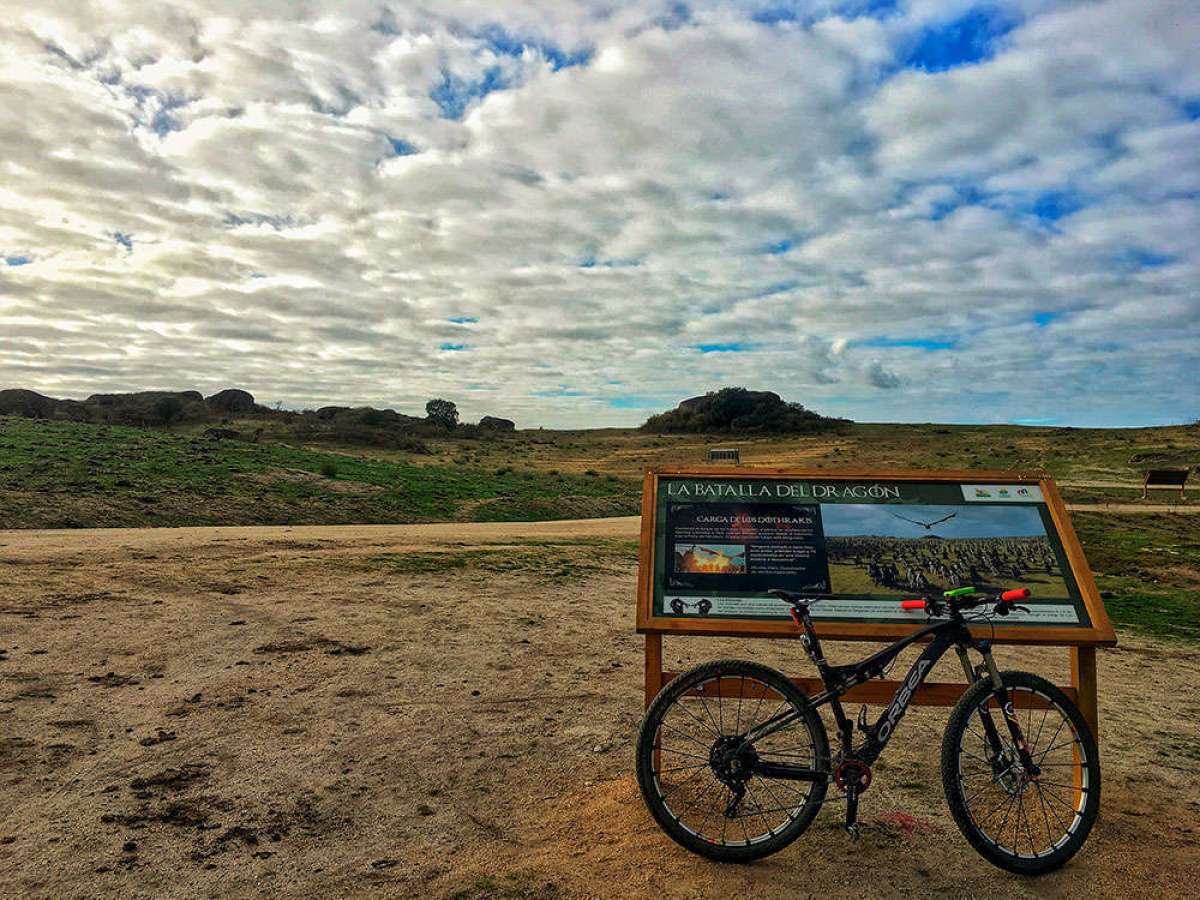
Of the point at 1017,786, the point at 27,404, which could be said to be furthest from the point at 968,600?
the point at 27,404

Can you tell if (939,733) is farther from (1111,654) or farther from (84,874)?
(84,874)

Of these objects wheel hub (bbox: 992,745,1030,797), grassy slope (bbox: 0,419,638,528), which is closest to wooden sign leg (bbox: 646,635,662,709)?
wheel hub (bbox: 992,745,1030,797)

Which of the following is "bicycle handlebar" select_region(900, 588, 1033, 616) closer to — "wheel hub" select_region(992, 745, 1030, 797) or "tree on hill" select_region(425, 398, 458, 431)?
"wheel hub" select_region(992, 745, 1030, 797)

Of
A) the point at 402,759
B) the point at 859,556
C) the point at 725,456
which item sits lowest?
the point at 402,759

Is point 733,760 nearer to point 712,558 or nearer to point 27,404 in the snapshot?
point 712,558

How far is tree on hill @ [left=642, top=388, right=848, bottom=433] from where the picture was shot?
315 feet

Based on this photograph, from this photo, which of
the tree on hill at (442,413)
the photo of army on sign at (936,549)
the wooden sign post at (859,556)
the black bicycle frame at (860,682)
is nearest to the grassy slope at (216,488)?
the wooden sign post at (859,556)

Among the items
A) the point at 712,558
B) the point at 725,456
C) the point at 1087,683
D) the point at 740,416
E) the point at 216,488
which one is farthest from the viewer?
the point at 740,416

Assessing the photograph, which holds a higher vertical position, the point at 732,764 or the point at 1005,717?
the point at 1005,717

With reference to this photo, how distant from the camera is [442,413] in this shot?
8400cm

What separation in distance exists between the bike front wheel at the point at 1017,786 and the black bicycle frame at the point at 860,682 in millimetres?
215

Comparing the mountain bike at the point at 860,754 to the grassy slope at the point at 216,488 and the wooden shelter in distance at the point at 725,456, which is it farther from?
the wooden shelter in distance at the point at 725,456

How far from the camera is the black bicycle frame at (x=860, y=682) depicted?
13.0 feet

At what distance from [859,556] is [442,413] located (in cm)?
8136
